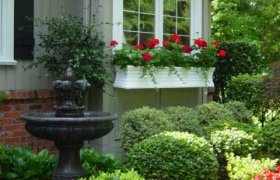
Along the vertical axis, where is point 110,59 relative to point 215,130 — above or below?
above

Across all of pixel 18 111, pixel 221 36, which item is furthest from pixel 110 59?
pixel 221 36

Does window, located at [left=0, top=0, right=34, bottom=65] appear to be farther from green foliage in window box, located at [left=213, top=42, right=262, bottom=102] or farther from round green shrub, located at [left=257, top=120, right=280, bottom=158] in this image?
green foliage in window box, located at [left=213, top=42, right=262, bottom=102]

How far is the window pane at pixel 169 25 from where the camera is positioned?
8.30 m

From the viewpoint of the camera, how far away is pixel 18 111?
684 cm

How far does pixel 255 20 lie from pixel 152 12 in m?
7.55

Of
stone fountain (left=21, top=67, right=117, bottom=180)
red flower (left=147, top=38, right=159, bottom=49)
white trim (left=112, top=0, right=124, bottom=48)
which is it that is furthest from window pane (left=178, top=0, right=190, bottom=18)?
stone fountain (left=21, top=67, right=117, bottom=180)

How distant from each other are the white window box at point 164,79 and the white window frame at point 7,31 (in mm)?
1620

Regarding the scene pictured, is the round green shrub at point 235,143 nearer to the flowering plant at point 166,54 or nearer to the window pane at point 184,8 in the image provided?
the flowering plant at point 166,54

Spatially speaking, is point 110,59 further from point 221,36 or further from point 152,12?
point 221,36

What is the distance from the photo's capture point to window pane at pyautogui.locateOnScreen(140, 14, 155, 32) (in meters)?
7.93

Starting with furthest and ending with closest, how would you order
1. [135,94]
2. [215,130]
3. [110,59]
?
[135,94] < [110,59] < [215,130]

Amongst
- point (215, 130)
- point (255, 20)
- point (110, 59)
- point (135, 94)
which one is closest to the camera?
point (215, 130)

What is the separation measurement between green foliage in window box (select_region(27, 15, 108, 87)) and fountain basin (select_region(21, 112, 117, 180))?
6.36 ft

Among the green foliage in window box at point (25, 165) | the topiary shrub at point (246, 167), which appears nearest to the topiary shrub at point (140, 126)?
the green foliage in window box at point (25, 165)
